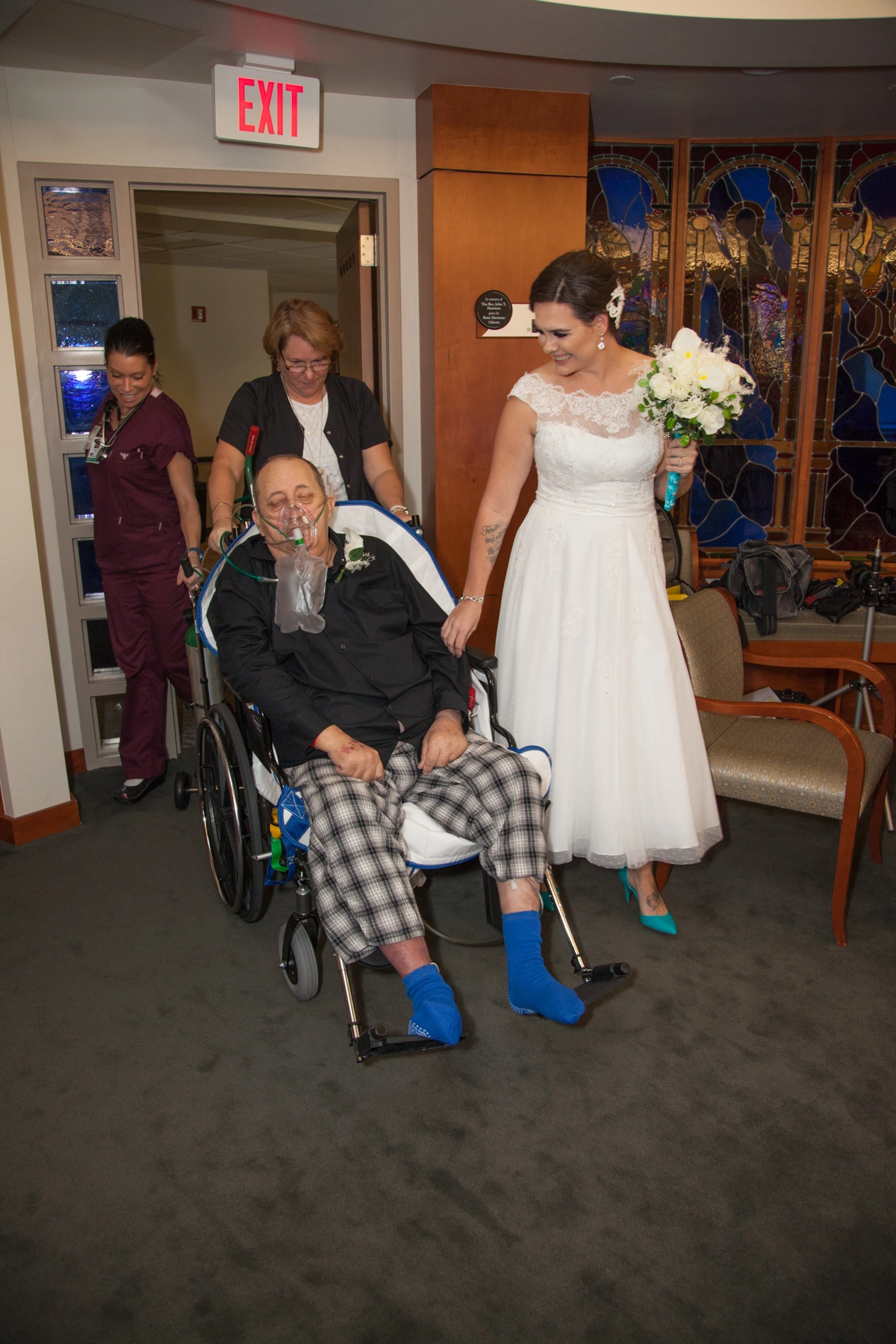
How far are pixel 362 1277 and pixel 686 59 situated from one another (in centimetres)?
386

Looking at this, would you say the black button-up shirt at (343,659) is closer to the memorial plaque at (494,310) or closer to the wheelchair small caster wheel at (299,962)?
the wheelchair small caster wheel at (299,962)

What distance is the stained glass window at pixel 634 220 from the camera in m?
4.45

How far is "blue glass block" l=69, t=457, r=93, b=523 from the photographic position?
3758 millimetres

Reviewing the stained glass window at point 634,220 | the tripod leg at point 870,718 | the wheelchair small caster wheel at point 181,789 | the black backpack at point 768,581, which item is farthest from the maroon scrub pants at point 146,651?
the stained glass window at point 634,220

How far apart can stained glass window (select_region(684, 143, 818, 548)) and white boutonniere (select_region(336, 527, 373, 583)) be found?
276cm

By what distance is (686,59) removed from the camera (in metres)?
3.39

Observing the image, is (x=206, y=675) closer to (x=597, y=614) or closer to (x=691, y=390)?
(x=597, y=614)

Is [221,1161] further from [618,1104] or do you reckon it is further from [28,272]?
[28,272]

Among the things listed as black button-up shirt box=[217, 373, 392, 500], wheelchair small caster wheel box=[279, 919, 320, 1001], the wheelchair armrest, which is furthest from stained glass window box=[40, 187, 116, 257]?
wheelchair small caster wheel box=[279, 919, 320, 1001]

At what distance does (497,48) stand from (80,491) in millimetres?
2268

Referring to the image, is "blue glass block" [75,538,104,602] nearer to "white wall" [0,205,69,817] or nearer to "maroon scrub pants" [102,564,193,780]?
"maroon scrub pants" [102,564,193,780]

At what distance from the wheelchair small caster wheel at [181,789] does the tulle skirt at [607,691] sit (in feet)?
5.01

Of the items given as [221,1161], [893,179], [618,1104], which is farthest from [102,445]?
[893,179]

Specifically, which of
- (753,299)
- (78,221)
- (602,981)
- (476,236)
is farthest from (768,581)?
(78,221)
